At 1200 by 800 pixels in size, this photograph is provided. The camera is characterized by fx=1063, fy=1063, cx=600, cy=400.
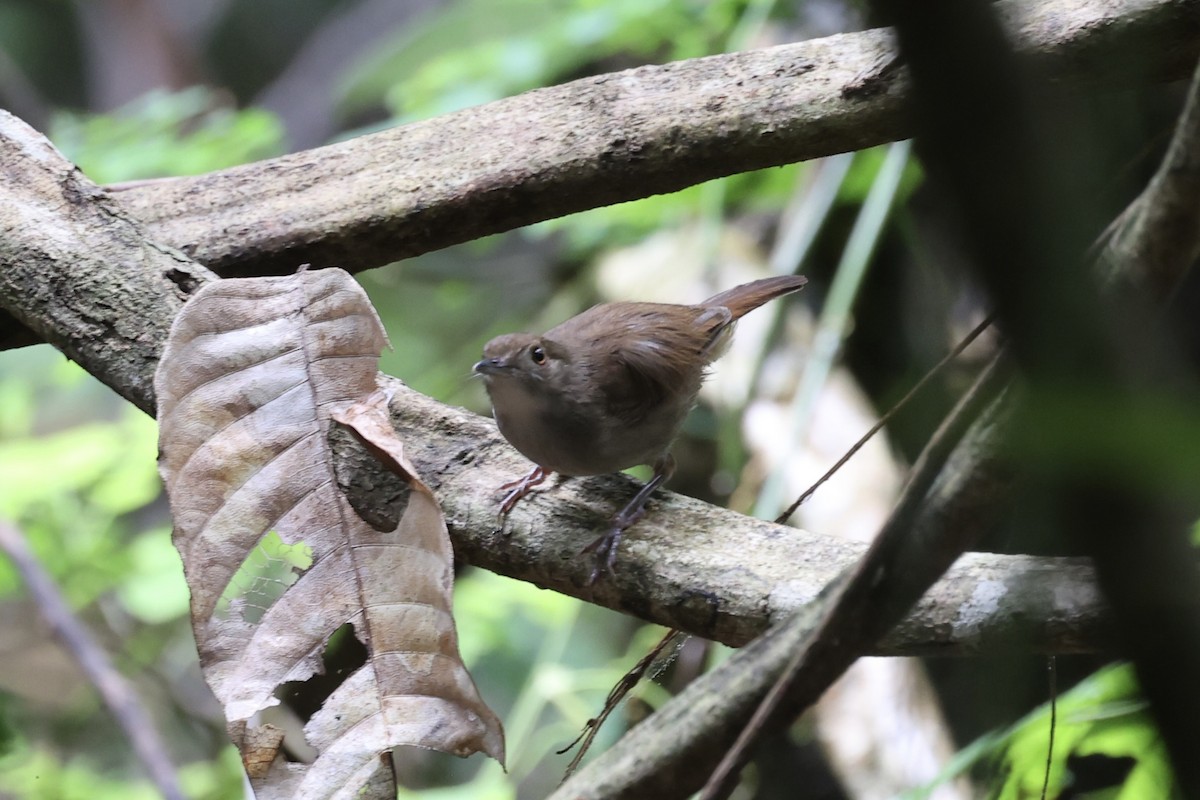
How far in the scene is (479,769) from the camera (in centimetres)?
597

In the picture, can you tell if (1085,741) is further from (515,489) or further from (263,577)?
(263,577)

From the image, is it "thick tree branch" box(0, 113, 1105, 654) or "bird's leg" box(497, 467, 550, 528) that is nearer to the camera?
"thick tree branch" box(0, 113, 1105, 654)

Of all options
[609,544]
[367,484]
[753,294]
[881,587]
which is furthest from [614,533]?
[753,294]

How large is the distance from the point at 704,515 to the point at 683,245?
10.8ft

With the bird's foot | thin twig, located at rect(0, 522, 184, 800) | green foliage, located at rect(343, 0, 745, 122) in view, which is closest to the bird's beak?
the bird's foot

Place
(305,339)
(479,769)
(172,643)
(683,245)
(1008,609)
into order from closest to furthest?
(1008,609), (305,339), (683,245), (172,643), (479,769)

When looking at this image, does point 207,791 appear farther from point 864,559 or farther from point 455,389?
point 864,559

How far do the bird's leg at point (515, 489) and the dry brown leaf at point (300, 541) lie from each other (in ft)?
1.14

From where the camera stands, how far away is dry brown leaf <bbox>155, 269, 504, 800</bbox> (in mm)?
1563

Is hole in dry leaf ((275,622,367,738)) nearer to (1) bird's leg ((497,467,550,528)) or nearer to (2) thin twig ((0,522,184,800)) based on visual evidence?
(1) bird's leg ((497,467,550,528))

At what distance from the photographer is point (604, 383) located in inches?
111

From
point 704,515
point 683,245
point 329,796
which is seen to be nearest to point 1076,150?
point 329,796

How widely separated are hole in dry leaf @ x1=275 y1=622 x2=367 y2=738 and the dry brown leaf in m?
0.05

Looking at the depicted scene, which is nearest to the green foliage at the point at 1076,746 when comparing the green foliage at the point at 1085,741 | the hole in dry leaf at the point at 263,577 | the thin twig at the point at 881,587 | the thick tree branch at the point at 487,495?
the green foliage at the point at 1085,741
